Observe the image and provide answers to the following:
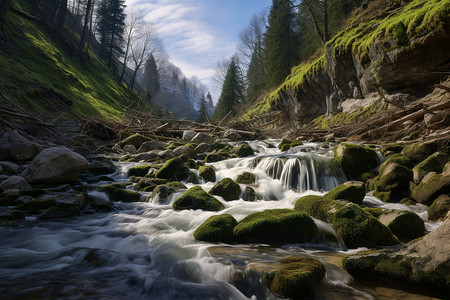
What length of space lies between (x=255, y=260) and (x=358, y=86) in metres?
15.3

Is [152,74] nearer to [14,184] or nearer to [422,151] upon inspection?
[14,184]

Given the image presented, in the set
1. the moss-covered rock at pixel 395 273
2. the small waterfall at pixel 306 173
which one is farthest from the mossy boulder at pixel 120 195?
the moss-covered rock at pixel 395 273

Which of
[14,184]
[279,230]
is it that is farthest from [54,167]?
[279,230]

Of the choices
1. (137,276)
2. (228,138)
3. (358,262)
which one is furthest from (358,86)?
(137,276)

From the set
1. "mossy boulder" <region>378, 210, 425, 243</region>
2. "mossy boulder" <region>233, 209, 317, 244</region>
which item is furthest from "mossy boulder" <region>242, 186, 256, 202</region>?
"mossy boulder" <region>378, 210, 425, 243</region>

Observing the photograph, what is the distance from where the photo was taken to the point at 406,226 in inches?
144

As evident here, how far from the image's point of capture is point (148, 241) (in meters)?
4.17

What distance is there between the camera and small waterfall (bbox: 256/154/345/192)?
700 cm

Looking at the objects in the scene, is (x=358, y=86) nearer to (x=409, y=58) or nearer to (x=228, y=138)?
(x=409, y=58)

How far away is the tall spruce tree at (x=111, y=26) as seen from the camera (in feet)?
151

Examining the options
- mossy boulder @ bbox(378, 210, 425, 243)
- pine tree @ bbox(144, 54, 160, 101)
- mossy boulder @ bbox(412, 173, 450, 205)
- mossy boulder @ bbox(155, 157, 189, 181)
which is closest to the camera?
mossy boulder @ bbox(378, 210, 425, 243)

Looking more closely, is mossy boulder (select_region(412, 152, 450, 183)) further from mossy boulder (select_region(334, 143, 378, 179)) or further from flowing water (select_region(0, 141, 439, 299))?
mossy boulder (select_region(334, 143, 378, 179))

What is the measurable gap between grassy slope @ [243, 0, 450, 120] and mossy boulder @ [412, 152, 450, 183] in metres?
7.60

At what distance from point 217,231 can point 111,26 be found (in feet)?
176
